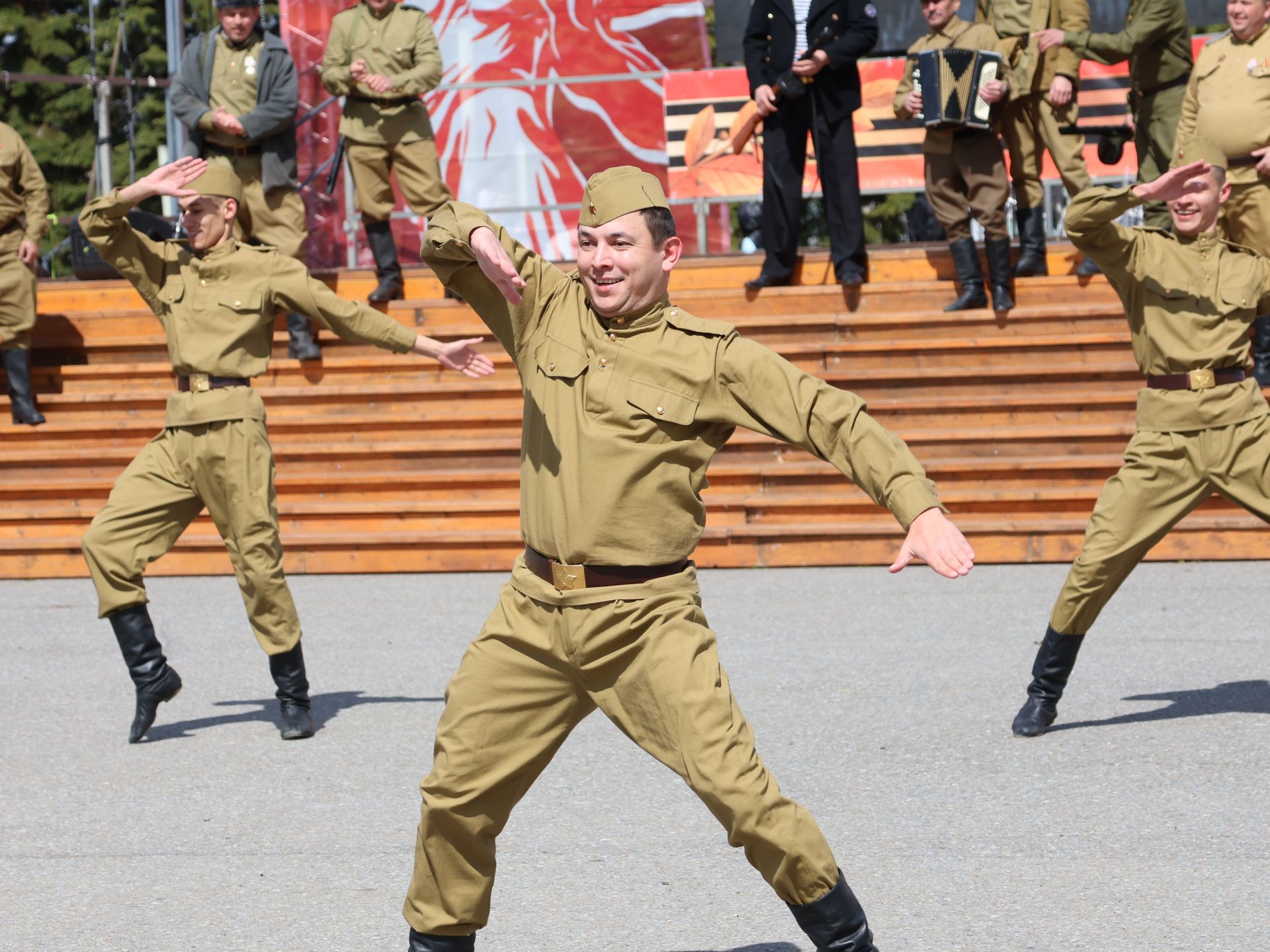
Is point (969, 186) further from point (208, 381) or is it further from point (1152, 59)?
point (208, 381)

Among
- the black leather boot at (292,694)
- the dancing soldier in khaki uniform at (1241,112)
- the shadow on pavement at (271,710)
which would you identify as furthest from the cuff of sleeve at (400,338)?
the dancing soldier in khaki uniform at (1241,112)

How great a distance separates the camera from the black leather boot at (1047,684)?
6.81m

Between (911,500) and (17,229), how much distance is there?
10.7 meters

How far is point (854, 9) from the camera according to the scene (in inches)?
465

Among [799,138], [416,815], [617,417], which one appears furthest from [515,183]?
[617,417]

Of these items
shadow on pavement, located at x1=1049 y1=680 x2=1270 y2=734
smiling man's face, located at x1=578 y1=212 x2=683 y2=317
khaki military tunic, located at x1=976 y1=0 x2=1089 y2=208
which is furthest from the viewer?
khaki military tunic, located at x1=976 y1=0 x2=1089 y2=208

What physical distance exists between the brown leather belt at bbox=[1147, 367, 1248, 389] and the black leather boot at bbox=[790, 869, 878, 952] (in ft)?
12.0

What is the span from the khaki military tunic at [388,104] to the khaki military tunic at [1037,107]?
164 inches

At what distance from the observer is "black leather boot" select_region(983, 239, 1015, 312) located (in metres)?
11.9

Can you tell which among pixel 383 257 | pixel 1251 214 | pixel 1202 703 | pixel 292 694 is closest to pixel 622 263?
pixel 292 694

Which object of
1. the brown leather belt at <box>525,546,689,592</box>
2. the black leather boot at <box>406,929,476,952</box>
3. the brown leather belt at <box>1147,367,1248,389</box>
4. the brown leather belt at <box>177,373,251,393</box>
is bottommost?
the black leather boot at <box>406,929,476,952</box>

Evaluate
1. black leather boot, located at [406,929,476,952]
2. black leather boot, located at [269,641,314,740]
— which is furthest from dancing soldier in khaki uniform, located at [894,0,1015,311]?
black leather boot, located at [406,929,476,952]

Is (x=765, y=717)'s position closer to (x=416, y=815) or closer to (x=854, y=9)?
(x=416, y=815)

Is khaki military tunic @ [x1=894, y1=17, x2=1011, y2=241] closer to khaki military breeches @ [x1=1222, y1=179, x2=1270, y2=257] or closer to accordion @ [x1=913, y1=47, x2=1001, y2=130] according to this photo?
accordion @ [x1=913, y1=47, x2=1001, y2=130]
